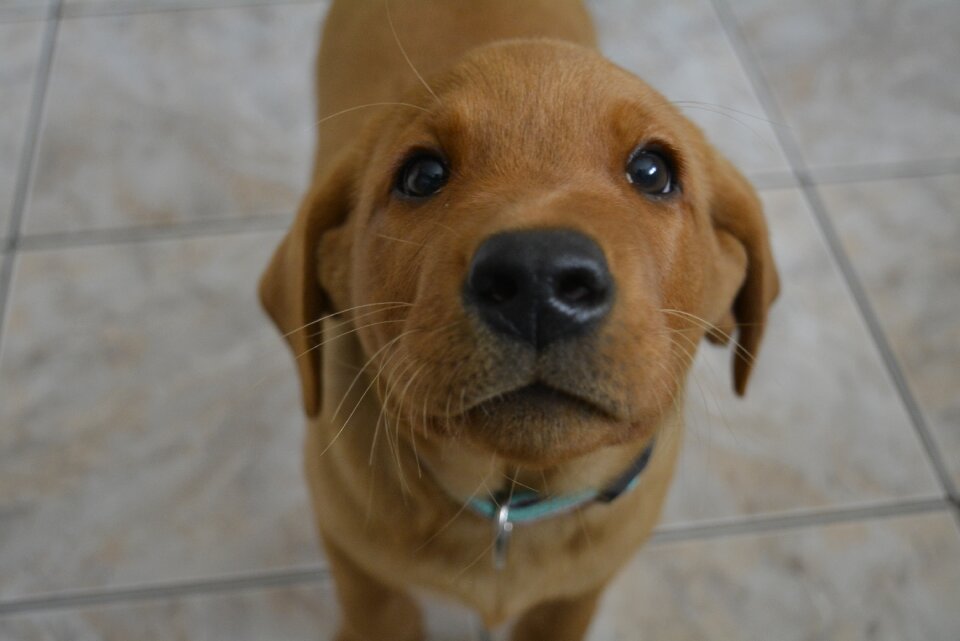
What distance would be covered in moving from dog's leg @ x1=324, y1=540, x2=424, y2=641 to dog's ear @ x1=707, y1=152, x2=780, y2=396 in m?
0.73

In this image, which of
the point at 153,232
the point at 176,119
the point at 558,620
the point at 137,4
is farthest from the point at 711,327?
the point at 137,4

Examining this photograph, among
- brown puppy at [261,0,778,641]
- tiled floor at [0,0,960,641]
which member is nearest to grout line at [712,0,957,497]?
tiled floor at [0,0,960,641]

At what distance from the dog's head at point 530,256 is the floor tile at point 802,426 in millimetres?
533

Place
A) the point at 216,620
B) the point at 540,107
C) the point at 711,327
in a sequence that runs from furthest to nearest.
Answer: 1. the point at 216,620
2. the point at 711,327
3. the point at 540,107

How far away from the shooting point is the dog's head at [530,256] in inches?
35.8

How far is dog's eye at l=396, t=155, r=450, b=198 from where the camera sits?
1166mm

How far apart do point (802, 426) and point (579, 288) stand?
1.36 metres

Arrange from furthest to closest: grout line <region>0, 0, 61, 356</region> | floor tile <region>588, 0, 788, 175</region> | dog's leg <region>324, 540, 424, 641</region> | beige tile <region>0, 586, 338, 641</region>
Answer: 1. floor tile <region>588, 0, 788, 175</region>
2. grout line <region>0, 0, 61, 356</region>
3. beige tile <region>0, 586, 338, 641</region>
4. dog's leg <region>324, 540, 424, 641</region>

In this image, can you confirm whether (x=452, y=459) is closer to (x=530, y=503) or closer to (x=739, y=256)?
(x=530, y=503)

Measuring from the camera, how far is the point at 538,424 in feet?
Result: 3.11

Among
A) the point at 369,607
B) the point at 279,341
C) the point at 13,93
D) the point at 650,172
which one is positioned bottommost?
the point at 369,607

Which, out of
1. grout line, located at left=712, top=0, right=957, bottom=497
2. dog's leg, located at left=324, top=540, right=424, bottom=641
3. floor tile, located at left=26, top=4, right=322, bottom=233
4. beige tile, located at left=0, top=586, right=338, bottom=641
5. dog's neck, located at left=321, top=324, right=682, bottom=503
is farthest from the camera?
floor tile, located at left=26, top=4, right=322, bottom=233

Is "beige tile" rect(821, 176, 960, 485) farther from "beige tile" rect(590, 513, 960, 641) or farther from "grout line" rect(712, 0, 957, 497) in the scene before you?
"beige tile" rect(590, 513, 960, 641)

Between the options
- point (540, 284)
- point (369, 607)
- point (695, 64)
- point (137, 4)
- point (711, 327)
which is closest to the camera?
point (540, 284)
